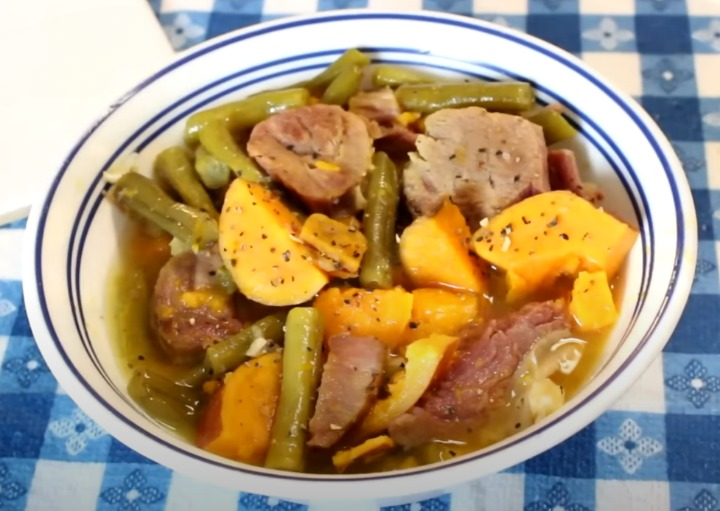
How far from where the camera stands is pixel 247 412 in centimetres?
120

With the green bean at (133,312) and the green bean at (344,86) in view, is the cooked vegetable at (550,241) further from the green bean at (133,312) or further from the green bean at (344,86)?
the green bean at (133,312)

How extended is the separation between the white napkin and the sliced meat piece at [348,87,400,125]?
51cm

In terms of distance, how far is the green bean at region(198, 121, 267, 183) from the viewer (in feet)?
4.72

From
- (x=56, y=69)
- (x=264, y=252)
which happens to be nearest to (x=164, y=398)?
(x=264, y=252)

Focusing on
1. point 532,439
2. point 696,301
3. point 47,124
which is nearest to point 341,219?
point 532,439

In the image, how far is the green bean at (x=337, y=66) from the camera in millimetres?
1507

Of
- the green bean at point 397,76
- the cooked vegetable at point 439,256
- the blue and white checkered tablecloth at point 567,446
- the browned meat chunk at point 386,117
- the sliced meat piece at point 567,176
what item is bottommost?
the blue and white checkered tablecloth at point 567,446

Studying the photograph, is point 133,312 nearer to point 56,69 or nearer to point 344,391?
point 344,391

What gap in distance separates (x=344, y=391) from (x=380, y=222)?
13.1 inches

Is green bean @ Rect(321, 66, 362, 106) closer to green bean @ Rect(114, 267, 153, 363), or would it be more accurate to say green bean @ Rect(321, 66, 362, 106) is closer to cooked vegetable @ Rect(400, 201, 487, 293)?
cooked vegetable @ Rect(400, 201, 487, 293)

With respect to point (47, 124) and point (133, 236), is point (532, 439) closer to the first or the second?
point (133, 236)

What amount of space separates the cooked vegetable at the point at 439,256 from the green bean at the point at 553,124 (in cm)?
24

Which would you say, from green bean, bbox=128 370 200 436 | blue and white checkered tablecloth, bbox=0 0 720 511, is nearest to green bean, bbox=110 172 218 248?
green bean, bbox=128 370 200 436

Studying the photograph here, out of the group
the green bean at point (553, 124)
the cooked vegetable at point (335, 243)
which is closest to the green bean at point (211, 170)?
the cooked vegetable at point (335, 243)
